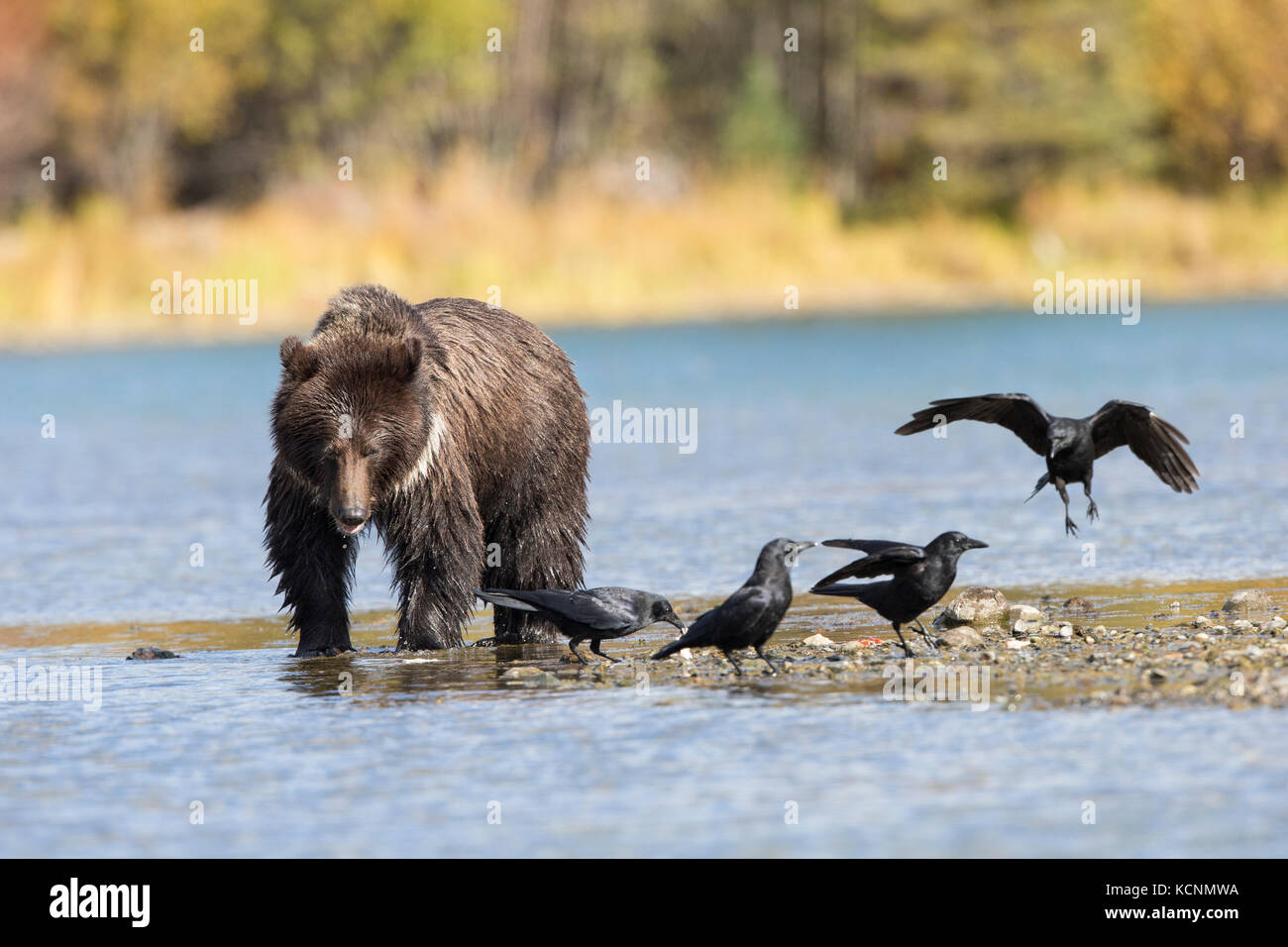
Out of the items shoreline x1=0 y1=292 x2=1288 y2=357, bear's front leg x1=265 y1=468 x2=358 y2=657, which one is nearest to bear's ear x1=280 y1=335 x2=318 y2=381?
bear's front leg x1=265 y1=468 x2=358 y2=657

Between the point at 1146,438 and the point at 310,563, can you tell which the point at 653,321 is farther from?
the point at 310,563

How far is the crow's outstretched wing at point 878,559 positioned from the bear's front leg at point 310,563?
2192 mm

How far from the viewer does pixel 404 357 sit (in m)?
8.48

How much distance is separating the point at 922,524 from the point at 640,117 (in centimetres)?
4553

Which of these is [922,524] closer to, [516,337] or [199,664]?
[516,337]

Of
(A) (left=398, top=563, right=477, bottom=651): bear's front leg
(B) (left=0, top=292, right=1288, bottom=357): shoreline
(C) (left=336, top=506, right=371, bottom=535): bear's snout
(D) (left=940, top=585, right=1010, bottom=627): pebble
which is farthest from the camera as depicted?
(B) (left=0, top=292, right=1288, bottom=357): shoreline

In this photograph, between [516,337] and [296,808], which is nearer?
[296,808]

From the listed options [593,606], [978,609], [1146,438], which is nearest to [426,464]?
[593,606]

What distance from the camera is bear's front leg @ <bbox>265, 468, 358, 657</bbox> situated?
885 cm

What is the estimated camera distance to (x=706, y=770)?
676 cm

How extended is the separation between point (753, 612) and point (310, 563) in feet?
7.05

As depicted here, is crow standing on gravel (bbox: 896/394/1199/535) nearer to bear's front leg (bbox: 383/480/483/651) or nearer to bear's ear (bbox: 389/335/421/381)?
bear's front leg (bbox: 383/480/483/651)
